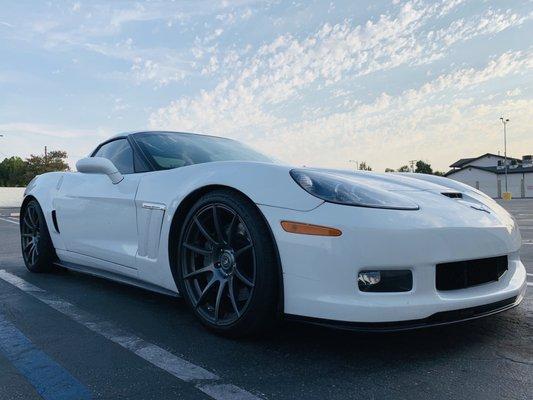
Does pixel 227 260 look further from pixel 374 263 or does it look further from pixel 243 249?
pixel 374 263

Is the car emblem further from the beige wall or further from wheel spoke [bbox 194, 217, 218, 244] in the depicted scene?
the beige wall

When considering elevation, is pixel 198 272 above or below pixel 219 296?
above

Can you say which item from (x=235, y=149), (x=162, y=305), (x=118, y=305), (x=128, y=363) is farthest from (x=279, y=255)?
(x=235, y=149)

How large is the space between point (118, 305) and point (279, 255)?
1582 millimetres

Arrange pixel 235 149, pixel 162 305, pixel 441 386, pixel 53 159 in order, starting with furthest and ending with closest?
pixel 53 159 → pixel 235 149 → pixel 162 305 → pixel 441 386

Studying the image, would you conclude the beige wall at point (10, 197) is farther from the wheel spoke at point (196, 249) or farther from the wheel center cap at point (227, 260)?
the wheel center cap at point (227, 260)

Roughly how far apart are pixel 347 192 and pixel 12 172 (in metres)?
76.9

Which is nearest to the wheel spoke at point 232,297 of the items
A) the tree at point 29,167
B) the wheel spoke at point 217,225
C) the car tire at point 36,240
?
the wheel spoke at point 217,225

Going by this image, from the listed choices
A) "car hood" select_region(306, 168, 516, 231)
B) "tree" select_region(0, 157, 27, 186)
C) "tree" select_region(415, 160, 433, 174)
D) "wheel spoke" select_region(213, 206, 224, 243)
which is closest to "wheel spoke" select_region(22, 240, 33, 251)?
"wheel spoke" select_region(213, 206, 224, 243)

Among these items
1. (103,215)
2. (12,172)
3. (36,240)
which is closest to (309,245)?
(103,215)

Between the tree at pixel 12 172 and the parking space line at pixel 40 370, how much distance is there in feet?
227

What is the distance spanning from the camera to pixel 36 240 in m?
4.73

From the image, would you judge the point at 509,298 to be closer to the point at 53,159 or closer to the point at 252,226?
the point at 252,226

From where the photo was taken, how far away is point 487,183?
207 ft
